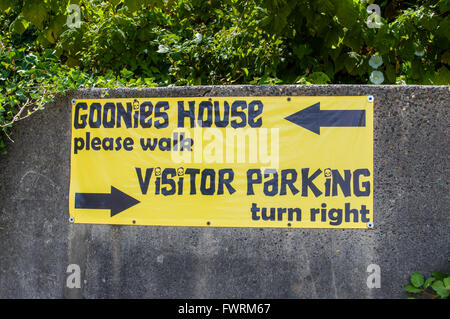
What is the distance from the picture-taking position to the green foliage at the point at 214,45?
3.62 m

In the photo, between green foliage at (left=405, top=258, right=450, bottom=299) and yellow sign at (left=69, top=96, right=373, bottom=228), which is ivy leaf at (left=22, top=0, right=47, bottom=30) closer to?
yellow sign at (left=69, top=96, right=373, bottom=228)

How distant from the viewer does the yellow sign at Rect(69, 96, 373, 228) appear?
329 cm

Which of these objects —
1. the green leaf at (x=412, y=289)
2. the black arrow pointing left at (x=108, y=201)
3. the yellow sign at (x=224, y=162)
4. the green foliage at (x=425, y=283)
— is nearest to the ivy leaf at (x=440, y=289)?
the green foliage at (x=425, y=283)

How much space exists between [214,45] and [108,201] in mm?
1796

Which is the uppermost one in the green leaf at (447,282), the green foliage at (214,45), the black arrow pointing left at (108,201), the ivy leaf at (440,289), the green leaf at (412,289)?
the green foliage at (214,45)

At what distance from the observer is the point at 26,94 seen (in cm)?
360

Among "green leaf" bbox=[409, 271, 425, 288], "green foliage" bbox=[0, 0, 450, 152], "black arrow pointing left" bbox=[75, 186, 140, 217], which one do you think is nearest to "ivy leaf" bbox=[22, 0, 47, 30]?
"green foliage" bbox=[0, 0, 450, 152]

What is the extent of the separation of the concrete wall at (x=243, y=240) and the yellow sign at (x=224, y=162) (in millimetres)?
71

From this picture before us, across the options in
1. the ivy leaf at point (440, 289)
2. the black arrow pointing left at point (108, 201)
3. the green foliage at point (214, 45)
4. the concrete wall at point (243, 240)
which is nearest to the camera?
the ivy leaf at point (440, 289)

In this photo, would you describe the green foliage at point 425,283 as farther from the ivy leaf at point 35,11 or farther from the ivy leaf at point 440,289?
the ivy leaf at point 35,11

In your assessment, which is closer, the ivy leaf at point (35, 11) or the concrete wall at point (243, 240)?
the concrete wall at point (243, 240)

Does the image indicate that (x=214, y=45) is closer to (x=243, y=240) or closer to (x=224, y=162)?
(x=224, y=162)
